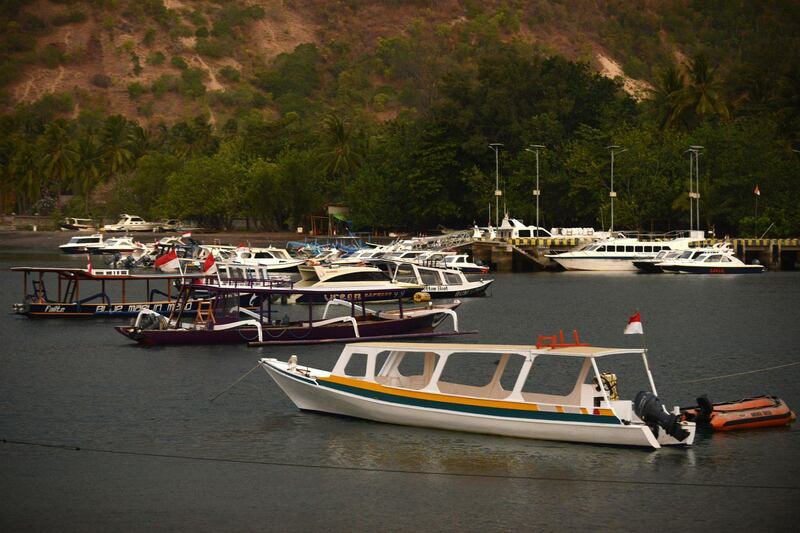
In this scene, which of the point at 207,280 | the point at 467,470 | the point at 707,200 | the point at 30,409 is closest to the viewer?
the point at 467,470

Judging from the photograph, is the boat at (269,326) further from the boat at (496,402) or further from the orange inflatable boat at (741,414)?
the orange inflatable boat at (741,414)

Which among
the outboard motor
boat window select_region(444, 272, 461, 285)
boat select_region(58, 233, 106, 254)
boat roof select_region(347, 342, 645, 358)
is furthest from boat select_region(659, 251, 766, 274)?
the outboard motor

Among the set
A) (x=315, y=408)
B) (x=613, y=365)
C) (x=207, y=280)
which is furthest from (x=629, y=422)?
(x=207, y=280)

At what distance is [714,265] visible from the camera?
12562 centimetres

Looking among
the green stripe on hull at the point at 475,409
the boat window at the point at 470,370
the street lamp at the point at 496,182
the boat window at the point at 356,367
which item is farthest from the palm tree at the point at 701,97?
the green stripe on hull at the point at 475,409

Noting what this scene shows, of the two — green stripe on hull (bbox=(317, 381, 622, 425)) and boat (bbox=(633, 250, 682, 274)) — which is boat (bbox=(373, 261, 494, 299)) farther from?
green stripe on hull (bbox=(317, 381, 622, 425))

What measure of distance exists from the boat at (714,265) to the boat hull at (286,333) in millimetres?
69360

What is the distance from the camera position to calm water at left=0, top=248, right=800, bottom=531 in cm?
3219

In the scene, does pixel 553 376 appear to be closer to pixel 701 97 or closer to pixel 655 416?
pixel 655 416

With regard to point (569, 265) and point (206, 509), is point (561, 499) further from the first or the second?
point (569, 265)

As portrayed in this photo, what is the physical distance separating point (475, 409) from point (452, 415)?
0.94 m

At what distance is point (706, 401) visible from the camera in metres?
40.2

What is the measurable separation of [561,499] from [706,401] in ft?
29.5

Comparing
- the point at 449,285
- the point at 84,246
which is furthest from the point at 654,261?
the point at 84,246
